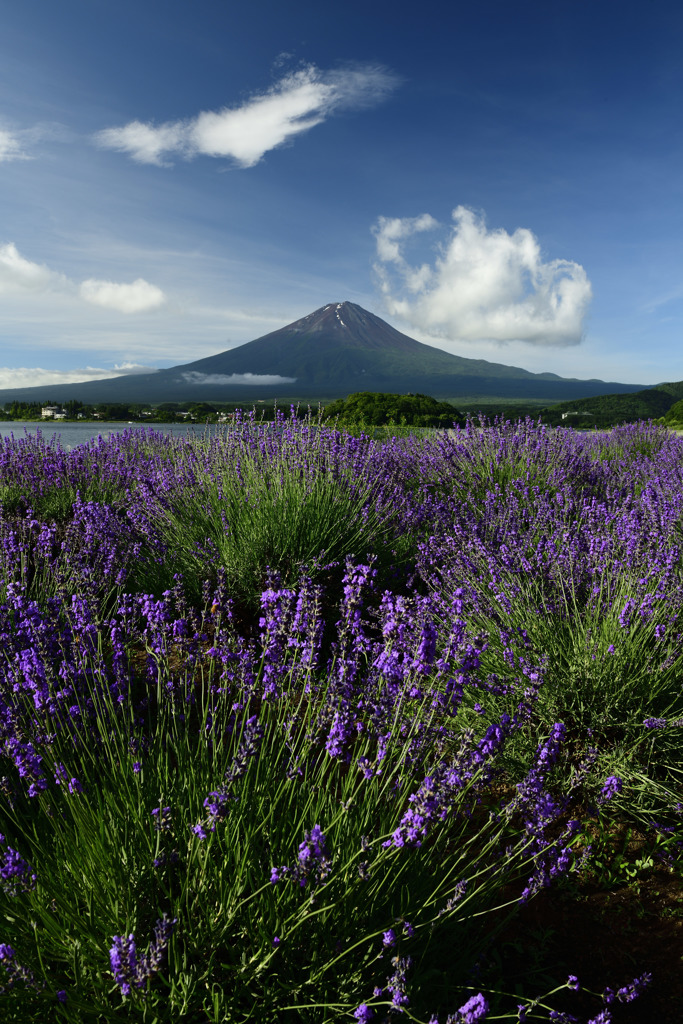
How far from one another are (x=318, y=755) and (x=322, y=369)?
158491 millimetres

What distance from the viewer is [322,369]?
6112 inches

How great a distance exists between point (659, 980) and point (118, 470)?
6.41 m

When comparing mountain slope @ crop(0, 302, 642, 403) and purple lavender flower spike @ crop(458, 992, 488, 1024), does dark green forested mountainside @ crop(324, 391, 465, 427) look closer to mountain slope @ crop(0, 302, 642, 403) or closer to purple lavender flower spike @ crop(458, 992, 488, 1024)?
purple lavender flower spike @ crop(458, 992, 488, 1024)

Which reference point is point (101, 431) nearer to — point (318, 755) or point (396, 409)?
point (396, 409)

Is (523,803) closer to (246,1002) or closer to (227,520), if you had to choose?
(246,1002)

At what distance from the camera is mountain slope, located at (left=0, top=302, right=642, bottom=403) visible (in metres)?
142

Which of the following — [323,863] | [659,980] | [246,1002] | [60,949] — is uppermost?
[323,863]

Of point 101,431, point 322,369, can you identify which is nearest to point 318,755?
point 101,431

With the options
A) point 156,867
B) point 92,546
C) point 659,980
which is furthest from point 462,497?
point 156,867

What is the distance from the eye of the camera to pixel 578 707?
8.60ft

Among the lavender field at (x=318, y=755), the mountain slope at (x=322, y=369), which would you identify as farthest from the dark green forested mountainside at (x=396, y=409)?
the mountain slope at (x=322, y=369)

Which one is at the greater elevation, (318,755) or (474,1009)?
(474,1009)

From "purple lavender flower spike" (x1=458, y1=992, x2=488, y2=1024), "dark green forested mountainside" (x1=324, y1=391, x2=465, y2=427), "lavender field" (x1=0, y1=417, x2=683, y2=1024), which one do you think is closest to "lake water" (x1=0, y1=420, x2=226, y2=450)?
"lavender field" (x1=0, y1=417, x2=683, y2=1024)

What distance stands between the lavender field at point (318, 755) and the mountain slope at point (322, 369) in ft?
422
